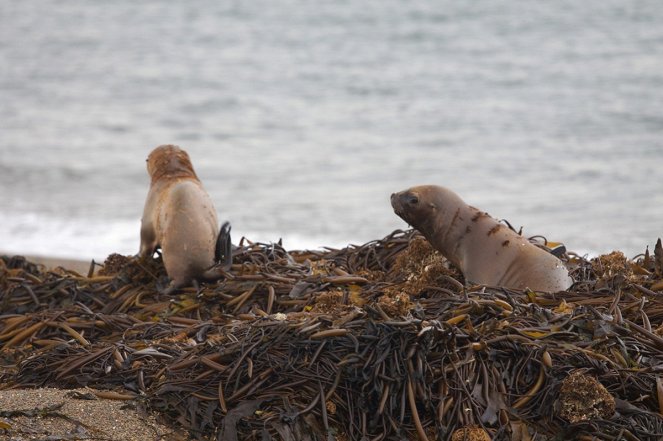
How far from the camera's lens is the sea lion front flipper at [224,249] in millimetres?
5820

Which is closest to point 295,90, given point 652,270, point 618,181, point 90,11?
point 618,181

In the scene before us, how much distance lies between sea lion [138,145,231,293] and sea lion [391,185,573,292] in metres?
1.11

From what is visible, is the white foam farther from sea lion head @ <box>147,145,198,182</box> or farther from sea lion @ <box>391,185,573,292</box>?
sea lion @ <box>391,185,573,292</box>

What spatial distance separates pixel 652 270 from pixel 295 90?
550 inches

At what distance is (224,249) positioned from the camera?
19.2 feet

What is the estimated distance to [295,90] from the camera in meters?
18.8

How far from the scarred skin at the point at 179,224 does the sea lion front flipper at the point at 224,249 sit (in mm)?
42

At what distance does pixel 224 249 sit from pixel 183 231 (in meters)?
0.27

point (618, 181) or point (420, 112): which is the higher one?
point (420, 112)

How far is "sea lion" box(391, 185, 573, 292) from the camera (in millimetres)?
5215

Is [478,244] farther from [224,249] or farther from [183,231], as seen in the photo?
[183,231]

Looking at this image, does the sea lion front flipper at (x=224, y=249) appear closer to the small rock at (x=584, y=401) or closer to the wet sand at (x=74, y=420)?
the wet sand at (x=74, y=420)

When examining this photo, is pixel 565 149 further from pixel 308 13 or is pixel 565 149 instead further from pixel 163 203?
pixel 308 13

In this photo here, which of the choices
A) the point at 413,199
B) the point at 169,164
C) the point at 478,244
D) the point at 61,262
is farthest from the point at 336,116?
the point at 478,244
